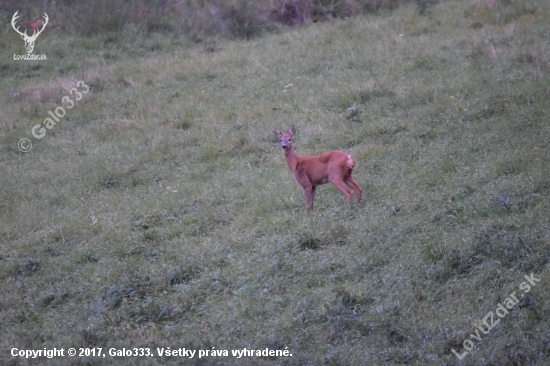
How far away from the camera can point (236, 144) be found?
12.1 m

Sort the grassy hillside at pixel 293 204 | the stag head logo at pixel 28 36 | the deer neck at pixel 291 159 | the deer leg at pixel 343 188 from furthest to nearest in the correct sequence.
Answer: the stag head logo at pixel 28 36
the deer neck at pixel 291 159
the deer leg at pixel 343 188
the grassy hillside at pixel 293 204

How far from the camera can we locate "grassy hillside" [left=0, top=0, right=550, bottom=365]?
6.44 meters

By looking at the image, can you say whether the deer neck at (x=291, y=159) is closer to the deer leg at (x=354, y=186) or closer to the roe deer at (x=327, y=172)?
the roe deer at (x=327, y=172)

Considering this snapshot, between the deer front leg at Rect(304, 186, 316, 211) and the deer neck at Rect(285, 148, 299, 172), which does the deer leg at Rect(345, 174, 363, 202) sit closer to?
the deer front leg at Rect(304, 186, 316, 211)

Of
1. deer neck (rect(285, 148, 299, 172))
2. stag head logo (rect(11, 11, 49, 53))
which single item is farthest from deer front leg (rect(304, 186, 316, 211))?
stag head logo (rect(11, 11, 49, 53))

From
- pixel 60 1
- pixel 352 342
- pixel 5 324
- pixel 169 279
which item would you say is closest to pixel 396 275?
pixel 352 342

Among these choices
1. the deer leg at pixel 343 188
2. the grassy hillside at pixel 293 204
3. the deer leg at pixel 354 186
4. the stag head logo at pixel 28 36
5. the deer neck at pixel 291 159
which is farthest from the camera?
the stag head logo at pixel 28 36

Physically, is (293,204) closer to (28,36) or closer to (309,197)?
(309,197)

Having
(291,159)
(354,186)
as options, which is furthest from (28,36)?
(354,186)

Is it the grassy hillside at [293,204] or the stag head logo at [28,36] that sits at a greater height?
the stag head logo at [28,36]

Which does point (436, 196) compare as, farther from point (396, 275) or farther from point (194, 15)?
point (194, 15)

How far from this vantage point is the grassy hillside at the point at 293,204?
21.1ft

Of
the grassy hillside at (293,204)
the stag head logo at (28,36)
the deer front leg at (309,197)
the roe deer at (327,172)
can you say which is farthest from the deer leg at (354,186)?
the stag head logo at (28,36)

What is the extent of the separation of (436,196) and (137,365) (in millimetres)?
→ 4309
